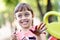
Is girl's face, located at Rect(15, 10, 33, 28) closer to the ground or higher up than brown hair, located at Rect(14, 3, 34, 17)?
closer to the ground

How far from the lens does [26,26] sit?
0.72 meters

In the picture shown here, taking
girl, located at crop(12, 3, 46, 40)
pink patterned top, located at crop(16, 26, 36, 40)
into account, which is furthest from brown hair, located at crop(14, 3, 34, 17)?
pink patterned top, located at crop(16, 26, 36, 40)

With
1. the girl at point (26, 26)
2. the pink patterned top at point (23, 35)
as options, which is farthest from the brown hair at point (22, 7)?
the pink patterned top at point (23, 35)

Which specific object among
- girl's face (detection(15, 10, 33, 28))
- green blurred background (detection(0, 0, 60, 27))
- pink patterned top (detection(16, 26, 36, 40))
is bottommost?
pink patterned top (detection(16, 26, 36, 40))

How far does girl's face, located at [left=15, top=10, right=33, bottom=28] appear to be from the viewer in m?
0.71

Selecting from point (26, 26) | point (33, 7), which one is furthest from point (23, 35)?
point (33, 7)

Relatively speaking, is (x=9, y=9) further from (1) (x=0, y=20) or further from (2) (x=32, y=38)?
(2) (x=32, y=38)

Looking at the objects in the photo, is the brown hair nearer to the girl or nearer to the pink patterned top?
the girl

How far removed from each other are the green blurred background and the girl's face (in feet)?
0.10

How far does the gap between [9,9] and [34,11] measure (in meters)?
0.13

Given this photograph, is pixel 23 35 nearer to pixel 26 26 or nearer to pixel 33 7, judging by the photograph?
pixel 26 26

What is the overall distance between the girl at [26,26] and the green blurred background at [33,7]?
0.02 m

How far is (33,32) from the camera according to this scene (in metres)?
0.71

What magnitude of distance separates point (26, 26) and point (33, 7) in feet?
0.35
